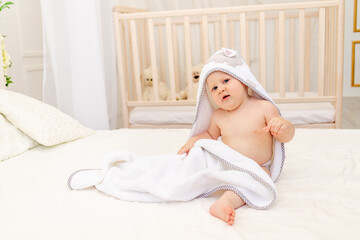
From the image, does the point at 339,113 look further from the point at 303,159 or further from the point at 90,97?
the point at 90,97

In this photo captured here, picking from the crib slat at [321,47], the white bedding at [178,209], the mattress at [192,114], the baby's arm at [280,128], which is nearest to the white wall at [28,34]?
the mattress at [192,114]

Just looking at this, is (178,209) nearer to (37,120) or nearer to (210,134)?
(210,134)

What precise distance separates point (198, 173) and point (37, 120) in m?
0.79

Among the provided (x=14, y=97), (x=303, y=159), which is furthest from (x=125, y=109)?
(x=303, y=159)

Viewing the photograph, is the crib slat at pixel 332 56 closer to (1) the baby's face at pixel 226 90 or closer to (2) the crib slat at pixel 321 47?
(2) the crib slat at pixel 321 47

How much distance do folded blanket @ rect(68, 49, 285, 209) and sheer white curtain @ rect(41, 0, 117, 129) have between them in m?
0.95

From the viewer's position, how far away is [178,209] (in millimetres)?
861

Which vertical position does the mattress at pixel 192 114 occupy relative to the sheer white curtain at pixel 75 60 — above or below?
below

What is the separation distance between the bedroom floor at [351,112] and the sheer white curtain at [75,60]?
2099 millimetres

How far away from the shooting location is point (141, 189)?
3.02 ft

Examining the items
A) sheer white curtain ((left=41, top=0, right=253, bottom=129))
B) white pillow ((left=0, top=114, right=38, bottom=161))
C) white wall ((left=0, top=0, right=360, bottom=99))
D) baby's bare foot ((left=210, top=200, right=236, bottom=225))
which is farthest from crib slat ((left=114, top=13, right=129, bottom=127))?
baby's bare foot ((left=210, top=200, right=236, bottom=225))

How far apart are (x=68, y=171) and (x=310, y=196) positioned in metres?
0.70

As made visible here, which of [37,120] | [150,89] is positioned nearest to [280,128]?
[37,120]

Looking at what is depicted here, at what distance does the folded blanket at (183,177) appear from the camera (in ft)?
2.88
